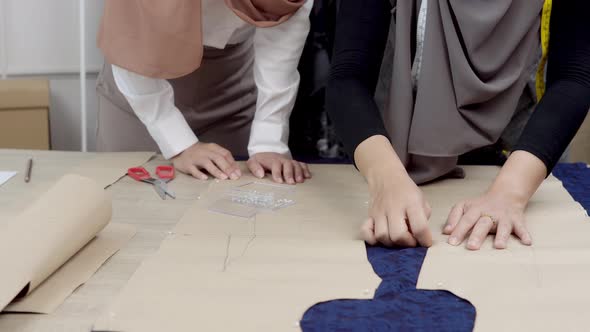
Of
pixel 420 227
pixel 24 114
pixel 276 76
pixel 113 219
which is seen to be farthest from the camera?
pixel 24 114

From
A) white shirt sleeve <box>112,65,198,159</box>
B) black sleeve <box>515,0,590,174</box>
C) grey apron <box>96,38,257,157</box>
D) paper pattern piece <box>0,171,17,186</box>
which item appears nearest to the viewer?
black sleeve <box>515,0,590,174</box>

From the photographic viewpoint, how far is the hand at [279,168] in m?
1.26

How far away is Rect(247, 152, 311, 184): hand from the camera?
1.26m

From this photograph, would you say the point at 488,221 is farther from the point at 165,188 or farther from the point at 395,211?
the point at 165,188

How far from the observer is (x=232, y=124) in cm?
172

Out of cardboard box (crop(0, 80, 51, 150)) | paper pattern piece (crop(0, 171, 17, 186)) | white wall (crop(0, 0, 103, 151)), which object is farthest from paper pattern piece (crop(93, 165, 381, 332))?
white wall (crop(0, 0, 103, 151))

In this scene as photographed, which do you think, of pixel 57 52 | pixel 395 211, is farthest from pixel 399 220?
pixel 57 52

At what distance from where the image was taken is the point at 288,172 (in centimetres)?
126

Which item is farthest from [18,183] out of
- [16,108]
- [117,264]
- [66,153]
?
[16,108]

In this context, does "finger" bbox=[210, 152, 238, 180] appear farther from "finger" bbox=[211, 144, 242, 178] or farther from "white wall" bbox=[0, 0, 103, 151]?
"white wall" bbox=[0, 0, 103, 151]

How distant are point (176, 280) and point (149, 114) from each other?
61 centimetres

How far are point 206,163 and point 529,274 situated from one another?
0.63 m

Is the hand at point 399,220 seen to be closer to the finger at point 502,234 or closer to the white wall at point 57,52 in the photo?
the finger at point 502,234

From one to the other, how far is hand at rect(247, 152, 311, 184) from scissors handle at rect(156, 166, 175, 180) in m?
0.14
